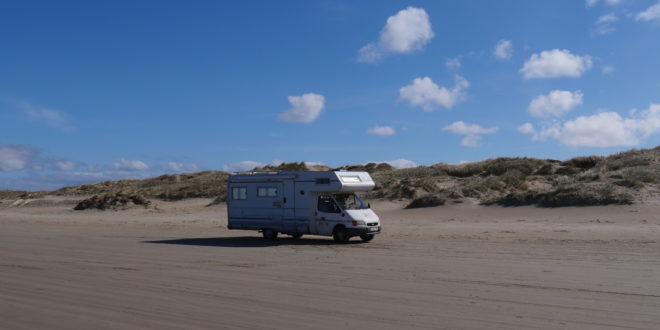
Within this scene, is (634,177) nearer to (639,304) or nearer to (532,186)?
(532,186)

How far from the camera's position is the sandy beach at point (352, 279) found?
9.15 metres

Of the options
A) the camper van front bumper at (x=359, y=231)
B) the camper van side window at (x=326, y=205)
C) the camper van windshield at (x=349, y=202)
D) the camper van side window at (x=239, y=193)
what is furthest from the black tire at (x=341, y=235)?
the camper van side window at (x=239, y=193)

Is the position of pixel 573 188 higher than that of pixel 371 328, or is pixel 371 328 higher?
pixel 573 188

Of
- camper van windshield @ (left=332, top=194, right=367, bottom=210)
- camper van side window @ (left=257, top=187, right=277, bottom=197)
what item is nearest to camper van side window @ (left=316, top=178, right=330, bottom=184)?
camper van windshield @ (left=332, top=194, right=367, bottom=210)

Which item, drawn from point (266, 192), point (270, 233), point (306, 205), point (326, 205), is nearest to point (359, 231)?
point (326, 205)

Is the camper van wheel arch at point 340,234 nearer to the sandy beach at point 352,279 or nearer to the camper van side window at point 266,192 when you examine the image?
the sandy beach at point 352,279

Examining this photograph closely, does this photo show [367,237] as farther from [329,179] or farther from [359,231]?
[329,179]

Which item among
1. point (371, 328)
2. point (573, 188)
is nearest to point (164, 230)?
point (573, 188)

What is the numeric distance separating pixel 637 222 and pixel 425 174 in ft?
75.4

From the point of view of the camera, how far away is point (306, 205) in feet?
73.2

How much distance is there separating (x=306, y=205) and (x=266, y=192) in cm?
210

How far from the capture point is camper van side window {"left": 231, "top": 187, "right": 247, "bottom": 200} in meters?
24.4

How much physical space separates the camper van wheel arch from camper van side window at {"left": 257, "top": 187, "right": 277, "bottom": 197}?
9.92 ft

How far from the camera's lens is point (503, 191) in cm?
3469
